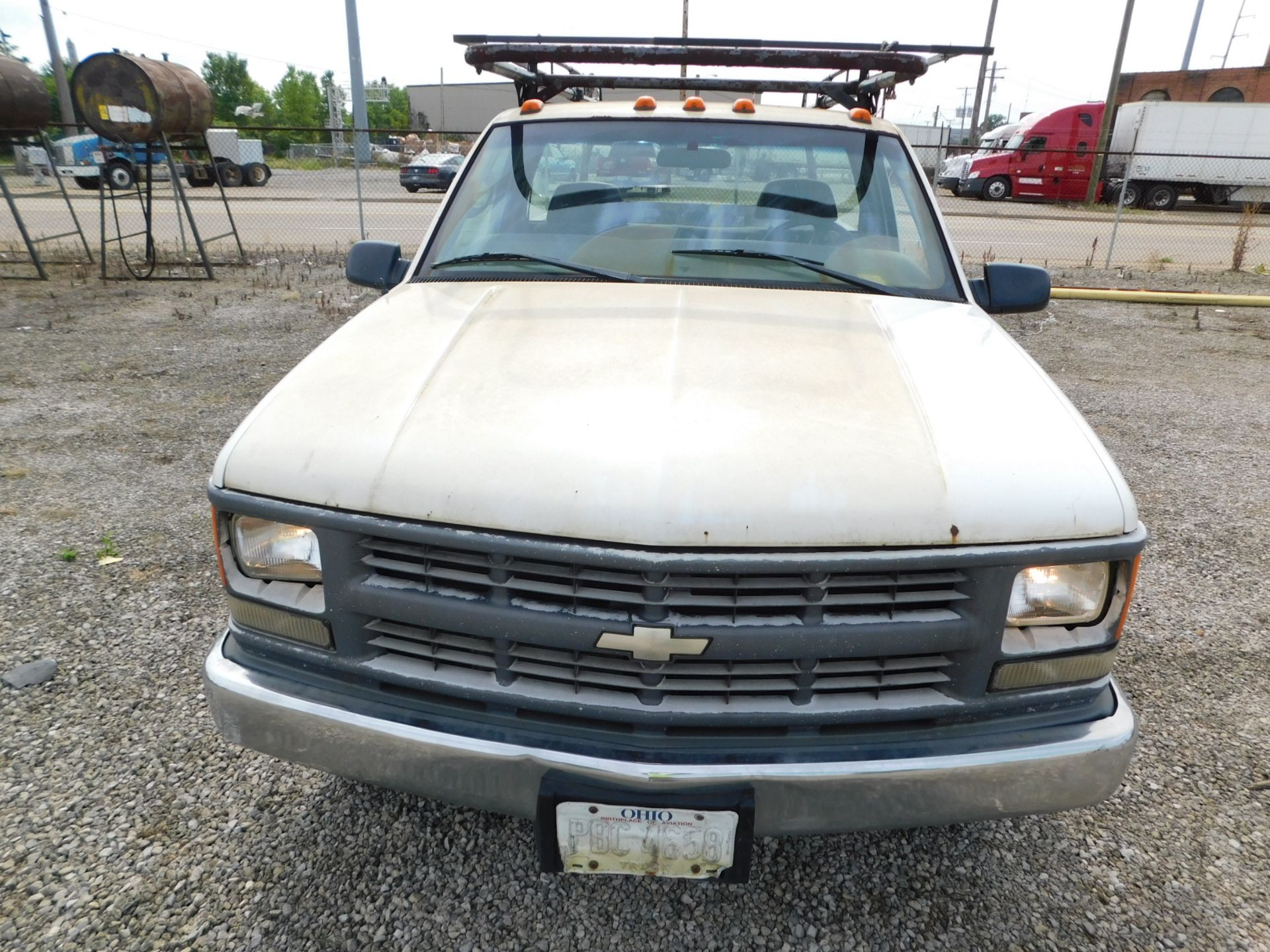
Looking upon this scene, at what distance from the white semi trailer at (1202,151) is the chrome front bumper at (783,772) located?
2798cm

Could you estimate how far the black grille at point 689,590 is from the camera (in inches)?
65.9

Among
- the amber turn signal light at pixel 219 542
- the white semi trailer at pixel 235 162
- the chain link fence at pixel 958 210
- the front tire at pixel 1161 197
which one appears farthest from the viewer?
the white semi trailer at pixel 235 162

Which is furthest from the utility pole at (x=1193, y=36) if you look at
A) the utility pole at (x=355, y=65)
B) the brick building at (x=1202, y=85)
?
the utility pole at (x=355, y=65)

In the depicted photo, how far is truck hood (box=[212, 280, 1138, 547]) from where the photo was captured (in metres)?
1.67

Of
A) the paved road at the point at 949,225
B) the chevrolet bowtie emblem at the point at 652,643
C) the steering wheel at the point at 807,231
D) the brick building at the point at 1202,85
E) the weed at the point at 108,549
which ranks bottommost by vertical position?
the weed at the point at 108,549

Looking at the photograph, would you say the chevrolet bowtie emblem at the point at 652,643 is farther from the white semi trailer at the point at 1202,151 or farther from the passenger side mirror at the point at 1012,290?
the white semi trailer at the point at 1202,151

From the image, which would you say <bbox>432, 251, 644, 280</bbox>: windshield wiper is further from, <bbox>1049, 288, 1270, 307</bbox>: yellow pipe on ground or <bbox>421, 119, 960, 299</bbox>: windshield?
<bbox>1049, 288, 1270, 307</bbox>: yellow pipe on ground

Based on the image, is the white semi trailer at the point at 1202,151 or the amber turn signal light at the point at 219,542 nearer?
the amber turn signal light at the point at 219,542

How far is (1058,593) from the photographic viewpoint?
70.8 inches

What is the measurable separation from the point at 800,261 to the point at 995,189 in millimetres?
28885

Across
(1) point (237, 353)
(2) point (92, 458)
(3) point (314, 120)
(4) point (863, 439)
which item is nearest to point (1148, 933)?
(4) point (863, 439)

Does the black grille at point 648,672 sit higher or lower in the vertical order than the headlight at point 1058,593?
lower

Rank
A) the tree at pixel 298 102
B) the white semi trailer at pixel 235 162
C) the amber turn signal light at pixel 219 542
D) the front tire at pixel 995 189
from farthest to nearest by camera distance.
Answer: the tree at pixel 298 102 < the front tire at pixel 995 189 < the white semi trailer at pixel 235 162 < the amber turn signal light at pixel 219 542

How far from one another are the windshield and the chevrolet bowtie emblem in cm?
146
